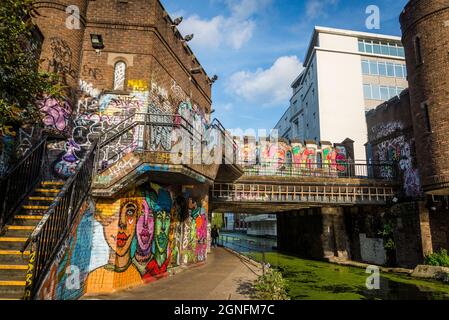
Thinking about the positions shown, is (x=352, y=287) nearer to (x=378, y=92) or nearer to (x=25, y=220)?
(x=25, y=220)

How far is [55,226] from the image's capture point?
246 inches

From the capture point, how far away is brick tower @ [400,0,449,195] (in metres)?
15.2

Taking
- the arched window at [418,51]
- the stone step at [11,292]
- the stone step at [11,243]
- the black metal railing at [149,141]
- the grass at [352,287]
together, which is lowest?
the grass at [352,287]

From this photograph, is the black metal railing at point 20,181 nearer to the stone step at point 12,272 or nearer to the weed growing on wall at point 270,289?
the stone step at point 12,272

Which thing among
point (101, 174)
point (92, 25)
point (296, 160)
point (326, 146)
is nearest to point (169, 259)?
point (101, 174)

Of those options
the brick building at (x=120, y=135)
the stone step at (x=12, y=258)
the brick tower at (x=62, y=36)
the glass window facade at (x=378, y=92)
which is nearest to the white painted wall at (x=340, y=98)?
the glass window facade at (x=378, y=92)

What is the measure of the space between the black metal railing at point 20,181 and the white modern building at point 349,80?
3469 centimetres

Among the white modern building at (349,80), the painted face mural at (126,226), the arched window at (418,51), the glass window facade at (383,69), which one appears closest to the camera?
the painted face mural at (126,226)

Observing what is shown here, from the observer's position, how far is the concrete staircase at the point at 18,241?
5406mm

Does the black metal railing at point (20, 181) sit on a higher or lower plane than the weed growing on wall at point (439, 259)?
higher

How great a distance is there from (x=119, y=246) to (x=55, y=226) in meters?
2.77

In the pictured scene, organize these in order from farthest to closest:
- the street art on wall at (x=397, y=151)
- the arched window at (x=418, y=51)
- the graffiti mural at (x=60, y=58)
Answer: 1. the street art on wall at (x=397, y=151)
2. the arched window at (x=418, y=51)
3. the graffiti mural at (x=60, y=58)

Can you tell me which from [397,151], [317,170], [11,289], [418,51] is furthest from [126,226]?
[397,151]

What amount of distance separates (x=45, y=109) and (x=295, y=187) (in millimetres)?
15202
